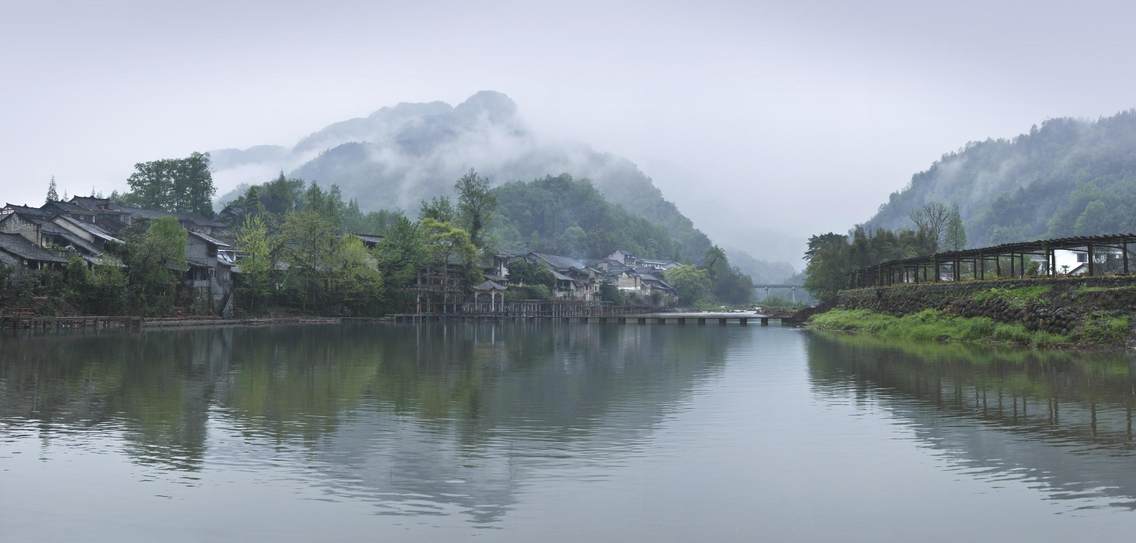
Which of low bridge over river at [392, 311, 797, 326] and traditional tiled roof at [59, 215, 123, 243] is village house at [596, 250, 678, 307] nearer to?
low bridge over river at [392, 311, 797, 326]

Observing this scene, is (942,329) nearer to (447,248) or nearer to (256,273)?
(256,273)

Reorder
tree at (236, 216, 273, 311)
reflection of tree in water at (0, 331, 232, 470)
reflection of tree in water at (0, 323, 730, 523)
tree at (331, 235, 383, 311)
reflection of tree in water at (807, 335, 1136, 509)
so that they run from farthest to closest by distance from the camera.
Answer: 1. tree at (331, 235, 383, 311)
2. tree at (236, 216, 273, 311)
3. reflection of tree in water at (0, 331, 232, 470)
4. reflection of tree in water at (807, 335, 1136, 509)
5. reflection of tree in water at (0, 323, 730, 523)

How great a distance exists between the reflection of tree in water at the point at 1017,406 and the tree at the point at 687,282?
5802 inches

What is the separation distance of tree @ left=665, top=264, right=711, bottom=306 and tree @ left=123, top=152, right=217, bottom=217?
304 ft

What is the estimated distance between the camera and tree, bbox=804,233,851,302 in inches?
4114

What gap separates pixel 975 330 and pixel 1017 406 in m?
29.4

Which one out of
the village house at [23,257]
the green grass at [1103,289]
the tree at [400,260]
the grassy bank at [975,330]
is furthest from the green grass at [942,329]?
the village house at [23,257]

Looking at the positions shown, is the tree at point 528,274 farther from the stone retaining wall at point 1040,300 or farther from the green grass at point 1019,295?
the green grass at point 1019,295

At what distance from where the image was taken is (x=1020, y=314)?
46875 millimetres

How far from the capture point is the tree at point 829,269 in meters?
104

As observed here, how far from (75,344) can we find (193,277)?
125 feet

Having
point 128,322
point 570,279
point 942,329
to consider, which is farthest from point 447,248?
point 942,329

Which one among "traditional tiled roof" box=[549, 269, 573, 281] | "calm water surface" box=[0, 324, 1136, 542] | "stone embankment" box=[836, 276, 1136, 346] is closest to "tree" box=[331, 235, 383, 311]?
"traditional tiled roof" box=[549, 269, 573, 281]

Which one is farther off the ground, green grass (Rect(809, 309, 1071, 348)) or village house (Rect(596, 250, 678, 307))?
village house (Rect(596, 250, 678, 307))
